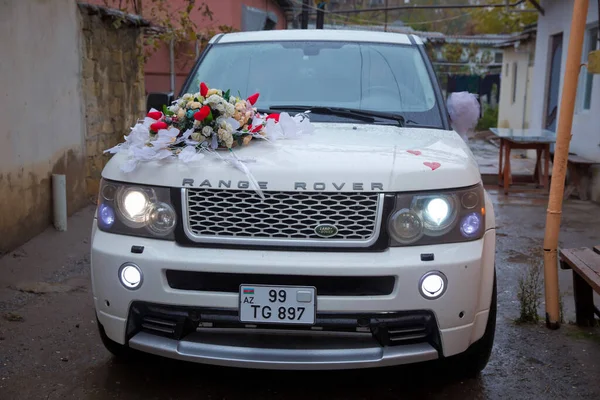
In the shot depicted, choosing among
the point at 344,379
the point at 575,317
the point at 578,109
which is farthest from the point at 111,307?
the point at 578,109

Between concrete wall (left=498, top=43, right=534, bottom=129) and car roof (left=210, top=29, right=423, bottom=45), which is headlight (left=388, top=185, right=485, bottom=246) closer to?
car roof (left=210, top=29, right=423, bottom=45)

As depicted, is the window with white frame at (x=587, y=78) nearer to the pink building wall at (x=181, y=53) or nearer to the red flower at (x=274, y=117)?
the pink building wall at (x=181, y=53)

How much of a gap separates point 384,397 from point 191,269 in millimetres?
1231

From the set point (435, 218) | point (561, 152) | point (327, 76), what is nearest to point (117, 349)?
point (435, 218)

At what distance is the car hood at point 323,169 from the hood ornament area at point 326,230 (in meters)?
0.16

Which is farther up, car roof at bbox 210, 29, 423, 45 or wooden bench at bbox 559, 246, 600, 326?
car roof at bbox 210, 29, 423, 45

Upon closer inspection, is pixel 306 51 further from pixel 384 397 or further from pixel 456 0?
pixel 456 0

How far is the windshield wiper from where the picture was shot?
4.03m

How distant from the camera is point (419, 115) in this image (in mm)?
4117

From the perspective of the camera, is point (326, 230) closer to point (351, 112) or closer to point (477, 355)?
Answer: point (477, 355)

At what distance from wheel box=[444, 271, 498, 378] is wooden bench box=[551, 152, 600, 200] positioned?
696cm

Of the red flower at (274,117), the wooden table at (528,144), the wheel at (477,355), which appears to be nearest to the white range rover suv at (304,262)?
the wheel at (477,355)

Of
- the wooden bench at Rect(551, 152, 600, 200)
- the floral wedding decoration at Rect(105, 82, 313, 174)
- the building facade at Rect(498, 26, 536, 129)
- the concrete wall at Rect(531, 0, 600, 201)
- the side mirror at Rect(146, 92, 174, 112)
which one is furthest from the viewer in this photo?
the building facade at Rect(498, 26, 536, 129)

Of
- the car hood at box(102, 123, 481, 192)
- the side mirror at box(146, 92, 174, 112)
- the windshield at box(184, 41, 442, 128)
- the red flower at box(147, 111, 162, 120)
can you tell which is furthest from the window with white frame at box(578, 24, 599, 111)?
the red flower at box(147, 111, 162, 120)
